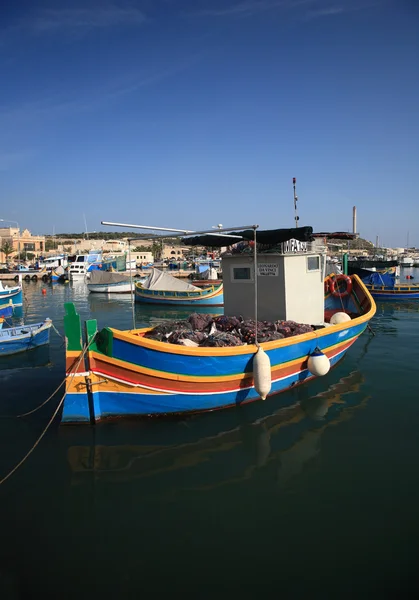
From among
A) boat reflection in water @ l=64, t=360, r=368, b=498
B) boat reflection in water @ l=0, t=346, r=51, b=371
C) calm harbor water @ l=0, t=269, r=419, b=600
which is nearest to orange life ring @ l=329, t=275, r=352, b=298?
calm harbor water @ l=0, t=269, r=419, b=600

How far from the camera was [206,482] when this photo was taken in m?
5.52

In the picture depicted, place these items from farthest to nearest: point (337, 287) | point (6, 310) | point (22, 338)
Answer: point (6, 310)
point (337, 287)
point (22, 338)

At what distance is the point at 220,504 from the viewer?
5.03 metres

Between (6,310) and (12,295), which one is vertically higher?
(12,295)

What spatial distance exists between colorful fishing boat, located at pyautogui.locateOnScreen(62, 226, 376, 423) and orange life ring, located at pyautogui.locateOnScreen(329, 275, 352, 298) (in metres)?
4.21

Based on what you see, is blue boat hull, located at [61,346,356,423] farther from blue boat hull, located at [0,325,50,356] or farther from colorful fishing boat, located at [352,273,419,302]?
colorful fishing boat, located at [352,273,419,302]

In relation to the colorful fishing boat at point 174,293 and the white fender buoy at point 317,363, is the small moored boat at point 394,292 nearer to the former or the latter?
the colorful fishing boat at point 174,293

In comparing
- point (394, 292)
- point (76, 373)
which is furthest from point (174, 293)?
point (76, 373)

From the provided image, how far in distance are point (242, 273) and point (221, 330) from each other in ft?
5.23

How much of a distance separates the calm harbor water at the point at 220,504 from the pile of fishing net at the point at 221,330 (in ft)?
4.89

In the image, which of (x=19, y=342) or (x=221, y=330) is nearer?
(x=221, y=330)

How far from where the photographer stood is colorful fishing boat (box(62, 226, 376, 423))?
21.7 ft

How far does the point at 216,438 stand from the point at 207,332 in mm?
2949

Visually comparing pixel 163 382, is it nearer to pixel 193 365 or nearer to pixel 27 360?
pixel 193 365
